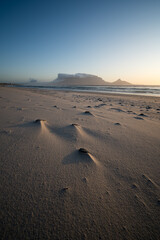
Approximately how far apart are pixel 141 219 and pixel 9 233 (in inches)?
32.2

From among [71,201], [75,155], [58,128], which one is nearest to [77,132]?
[58,128]

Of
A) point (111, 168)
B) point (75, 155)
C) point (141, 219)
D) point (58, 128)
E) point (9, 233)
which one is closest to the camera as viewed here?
point (9, 233)

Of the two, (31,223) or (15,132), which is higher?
(15,132)

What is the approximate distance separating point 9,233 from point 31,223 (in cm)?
11

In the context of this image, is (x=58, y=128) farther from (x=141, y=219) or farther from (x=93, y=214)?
(x=141, y=219)

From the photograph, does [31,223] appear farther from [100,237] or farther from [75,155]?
[75,155]

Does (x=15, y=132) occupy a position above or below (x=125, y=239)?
above

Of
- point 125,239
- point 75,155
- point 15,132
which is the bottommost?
point 125,239

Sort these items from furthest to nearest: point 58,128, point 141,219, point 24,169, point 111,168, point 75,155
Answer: point 58,128
point 75,155
point 111,168
point 24,169
point 141,219

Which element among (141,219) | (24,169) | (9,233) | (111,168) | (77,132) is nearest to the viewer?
(9,233)

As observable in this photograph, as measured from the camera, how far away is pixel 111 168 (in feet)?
3.80

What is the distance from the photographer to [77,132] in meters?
1.86

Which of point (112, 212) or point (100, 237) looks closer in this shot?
Result: point (100, 237)

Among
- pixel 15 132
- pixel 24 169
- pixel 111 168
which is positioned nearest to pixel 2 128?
pixel 15 132
